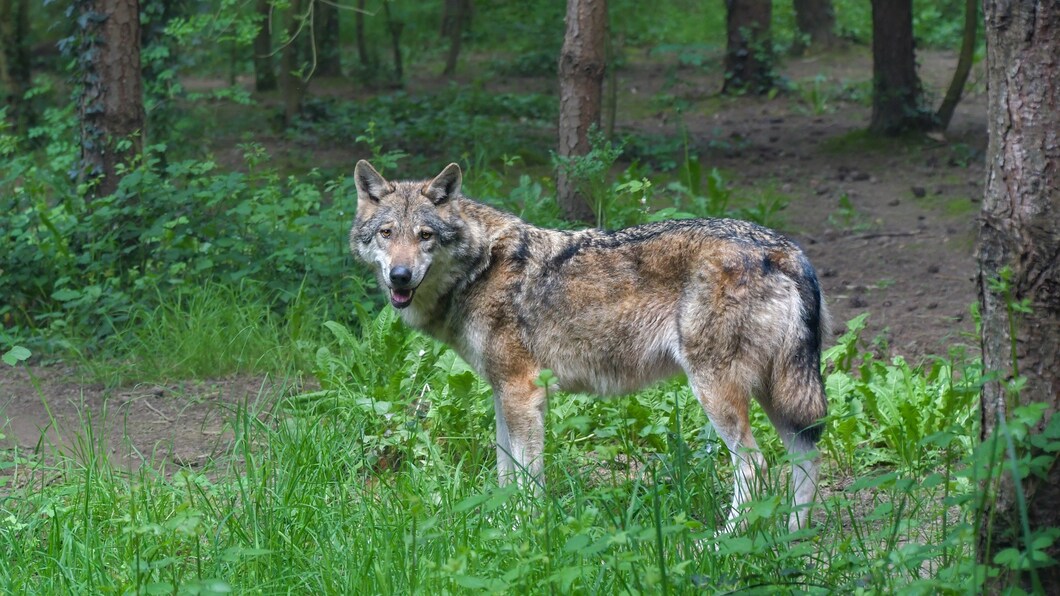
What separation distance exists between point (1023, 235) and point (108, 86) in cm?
732

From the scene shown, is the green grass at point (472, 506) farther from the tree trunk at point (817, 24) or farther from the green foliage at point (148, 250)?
the tree trunk at point (817, 24)

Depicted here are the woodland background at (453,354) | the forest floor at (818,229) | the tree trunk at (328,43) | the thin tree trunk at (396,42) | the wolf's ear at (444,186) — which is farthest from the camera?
the thin tree trunk at (396,42)

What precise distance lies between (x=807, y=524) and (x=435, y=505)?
4.76ft

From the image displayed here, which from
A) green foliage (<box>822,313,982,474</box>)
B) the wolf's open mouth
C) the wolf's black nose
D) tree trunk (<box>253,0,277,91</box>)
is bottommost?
green foliage (<box>822,313,982,474</box>)

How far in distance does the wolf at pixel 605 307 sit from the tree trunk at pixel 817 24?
51.7 ft

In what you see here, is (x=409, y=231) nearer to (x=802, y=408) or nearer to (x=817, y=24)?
(x=802, y=408)

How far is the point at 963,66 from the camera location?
1162cm

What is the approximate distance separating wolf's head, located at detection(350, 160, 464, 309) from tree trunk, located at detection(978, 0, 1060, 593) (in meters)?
2.59

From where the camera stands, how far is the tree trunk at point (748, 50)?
51.8 feet

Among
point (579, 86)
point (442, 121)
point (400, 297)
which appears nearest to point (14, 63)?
point (442, 121)

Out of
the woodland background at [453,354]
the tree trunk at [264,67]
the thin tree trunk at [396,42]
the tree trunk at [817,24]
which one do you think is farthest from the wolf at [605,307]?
the tree trunk at [817,24]

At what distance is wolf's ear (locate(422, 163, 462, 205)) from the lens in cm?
522

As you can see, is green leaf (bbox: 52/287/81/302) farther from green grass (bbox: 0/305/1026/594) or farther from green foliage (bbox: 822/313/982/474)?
green foliage (bbox: 822/313/982/474)

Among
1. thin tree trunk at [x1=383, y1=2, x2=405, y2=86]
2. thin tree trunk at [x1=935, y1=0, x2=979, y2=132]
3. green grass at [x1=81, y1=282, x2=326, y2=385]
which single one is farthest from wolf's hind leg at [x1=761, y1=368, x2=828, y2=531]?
thin tree trunk at [x1=383, y1=2, x2=405, y2=86]
